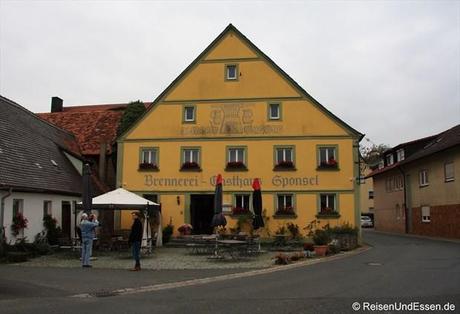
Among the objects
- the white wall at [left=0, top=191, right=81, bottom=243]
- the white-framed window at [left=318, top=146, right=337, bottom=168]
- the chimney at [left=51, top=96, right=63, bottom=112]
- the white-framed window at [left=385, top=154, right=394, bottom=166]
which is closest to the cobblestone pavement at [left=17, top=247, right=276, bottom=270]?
the white wall at [left=0, top=191, right=81, bottom=243]

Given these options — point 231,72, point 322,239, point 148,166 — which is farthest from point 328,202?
point 148,166

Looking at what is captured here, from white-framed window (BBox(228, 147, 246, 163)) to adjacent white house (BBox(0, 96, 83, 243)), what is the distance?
25.9ft

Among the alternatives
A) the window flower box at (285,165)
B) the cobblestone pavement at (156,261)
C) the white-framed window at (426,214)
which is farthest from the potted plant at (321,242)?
the white-framed window at (426,214)

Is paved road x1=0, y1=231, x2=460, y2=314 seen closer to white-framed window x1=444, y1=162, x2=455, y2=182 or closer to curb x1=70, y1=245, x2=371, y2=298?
curb x1=70, y1=245, x2=371, y2=298

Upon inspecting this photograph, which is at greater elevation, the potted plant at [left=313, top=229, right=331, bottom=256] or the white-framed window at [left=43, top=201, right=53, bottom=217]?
the white-framed window at [left=43, top=201, right=53, bottom=217]

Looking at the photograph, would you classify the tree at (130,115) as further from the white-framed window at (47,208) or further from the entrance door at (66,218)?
the white-framed window at (47,208)

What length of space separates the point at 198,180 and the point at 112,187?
6284 millimetres

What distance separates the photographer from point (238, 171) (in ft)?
92.1

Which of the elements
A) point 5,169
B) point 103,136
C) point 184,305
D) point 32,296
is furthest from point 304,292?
point 103,136

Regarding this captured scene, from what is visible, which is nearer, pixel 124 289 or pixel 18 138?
pixel 124 289

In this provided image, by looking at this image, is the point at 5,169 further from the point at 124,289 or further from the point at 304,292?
the point at 304,292

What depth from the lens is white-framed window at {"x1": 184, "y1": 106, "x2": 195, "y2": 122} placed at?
29.0 m

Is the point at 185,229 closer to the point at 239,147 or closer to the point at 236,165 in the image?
the point at 236,165

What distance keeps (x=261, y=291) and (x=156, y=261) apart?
7995 mm
